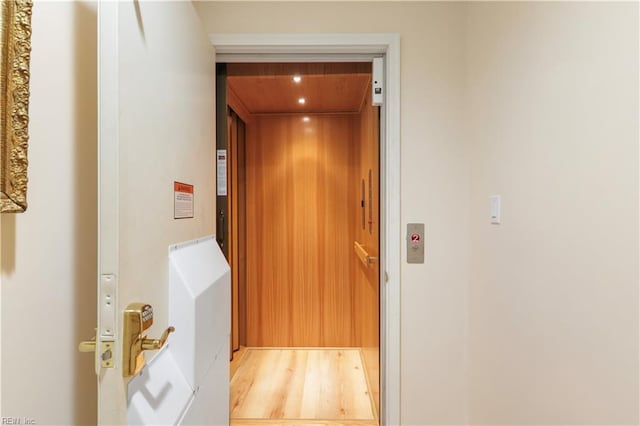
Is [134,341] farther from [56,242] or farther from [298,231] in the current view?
[298,231]

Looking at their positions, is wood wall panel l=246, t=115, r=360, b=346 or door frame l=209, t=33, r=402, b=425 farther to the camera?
wood wall panel l=246, t=115, r=360, b=346

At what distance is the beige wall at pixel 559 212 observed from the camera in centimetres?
A: 64

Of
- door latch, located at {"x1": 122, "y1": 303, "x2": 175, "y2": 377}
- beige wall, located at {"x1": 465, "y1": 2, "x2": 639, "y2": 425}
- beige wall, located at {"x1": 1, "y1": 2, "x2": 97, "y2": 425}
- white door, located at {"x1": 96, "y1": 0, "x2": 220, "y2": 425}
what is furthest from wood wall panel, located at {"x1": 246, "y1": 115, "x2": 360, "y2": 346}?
door latch, located at {"x1": 122, "y1": 303, "x2": 175, "y2": 377}

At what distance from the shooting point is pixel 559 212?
0.80 meters

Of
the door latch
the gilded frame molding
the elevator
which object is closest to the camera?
the gilded frame molding

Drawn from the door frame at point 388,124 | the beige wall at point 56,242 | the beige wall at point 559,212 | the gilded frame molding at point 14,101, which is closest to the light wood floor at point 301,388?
the door frame at point 388,124

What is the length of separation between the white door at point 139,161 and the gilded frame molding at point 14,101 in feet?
0.40

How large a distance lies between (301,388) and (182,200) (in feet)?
5.39

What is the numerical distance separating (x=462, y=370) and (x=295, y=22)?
1.70m

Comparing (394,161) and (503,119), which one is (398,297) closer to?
(394,161)

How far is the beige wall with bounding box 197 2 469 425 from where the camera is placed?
1.36m

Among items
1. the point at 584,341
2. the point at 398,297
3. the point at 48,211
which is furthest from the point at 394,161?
the point at 48,211

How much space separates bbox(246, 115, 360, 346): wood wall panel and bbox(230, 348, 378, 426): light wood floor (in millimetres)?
187

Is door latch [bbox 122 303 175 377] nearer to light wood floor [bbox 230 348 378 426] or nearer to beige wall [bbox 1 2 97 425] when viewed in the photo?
beige wall [bbox 1 2 97 425]
